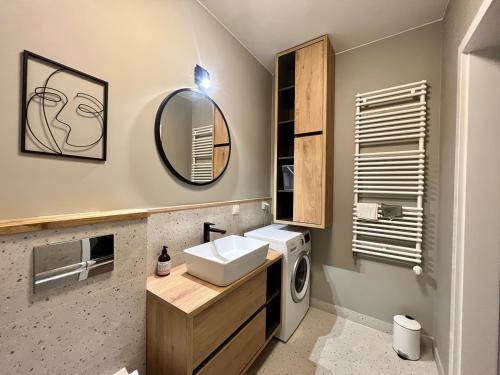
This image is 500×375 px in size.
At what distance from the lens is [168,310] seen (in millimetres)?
1016

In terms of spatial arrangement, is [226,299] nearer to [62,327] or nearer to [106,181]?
[62,327]

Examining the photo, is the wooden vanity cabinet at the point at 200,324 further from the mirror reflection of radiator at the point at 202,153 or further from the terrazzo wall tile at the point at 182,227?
the mirror reflection of radiator at the point at 202,153

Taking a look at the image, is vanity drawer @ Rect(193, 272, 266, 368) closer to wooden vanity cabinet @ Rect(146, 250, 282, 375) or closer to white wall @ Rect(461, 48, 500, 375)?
wooden vanity cabinet @ Rect(146, 250, 282, 375)

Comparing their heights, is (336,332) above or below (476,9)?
below

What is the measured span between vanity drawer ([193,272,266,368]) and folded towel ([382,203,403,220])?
4.00ft

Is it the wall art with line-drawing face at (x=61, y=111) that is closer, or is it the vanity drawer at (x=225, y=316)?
the wall art with line-drawing face at (x=61, y=111)

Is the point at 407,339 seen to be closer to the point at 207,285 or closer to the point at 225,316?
the point at 225,316

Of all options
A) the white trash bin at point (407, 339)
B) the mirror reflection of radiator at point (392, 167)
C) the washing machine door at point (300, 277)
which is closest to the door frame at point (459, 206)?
the white trash bin at point (407, 339)

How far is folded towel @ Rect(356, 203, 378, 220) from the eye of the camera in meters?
1.81

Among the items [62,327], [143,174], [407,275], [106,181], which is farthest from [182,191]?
[407,275]

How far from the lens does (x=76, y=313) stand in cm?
86

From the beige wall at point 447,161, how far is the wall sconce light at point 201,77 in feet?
5.28

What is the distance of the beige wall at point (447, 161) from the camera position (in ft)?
4.07

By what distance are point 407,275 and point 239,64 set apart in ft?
8.28
